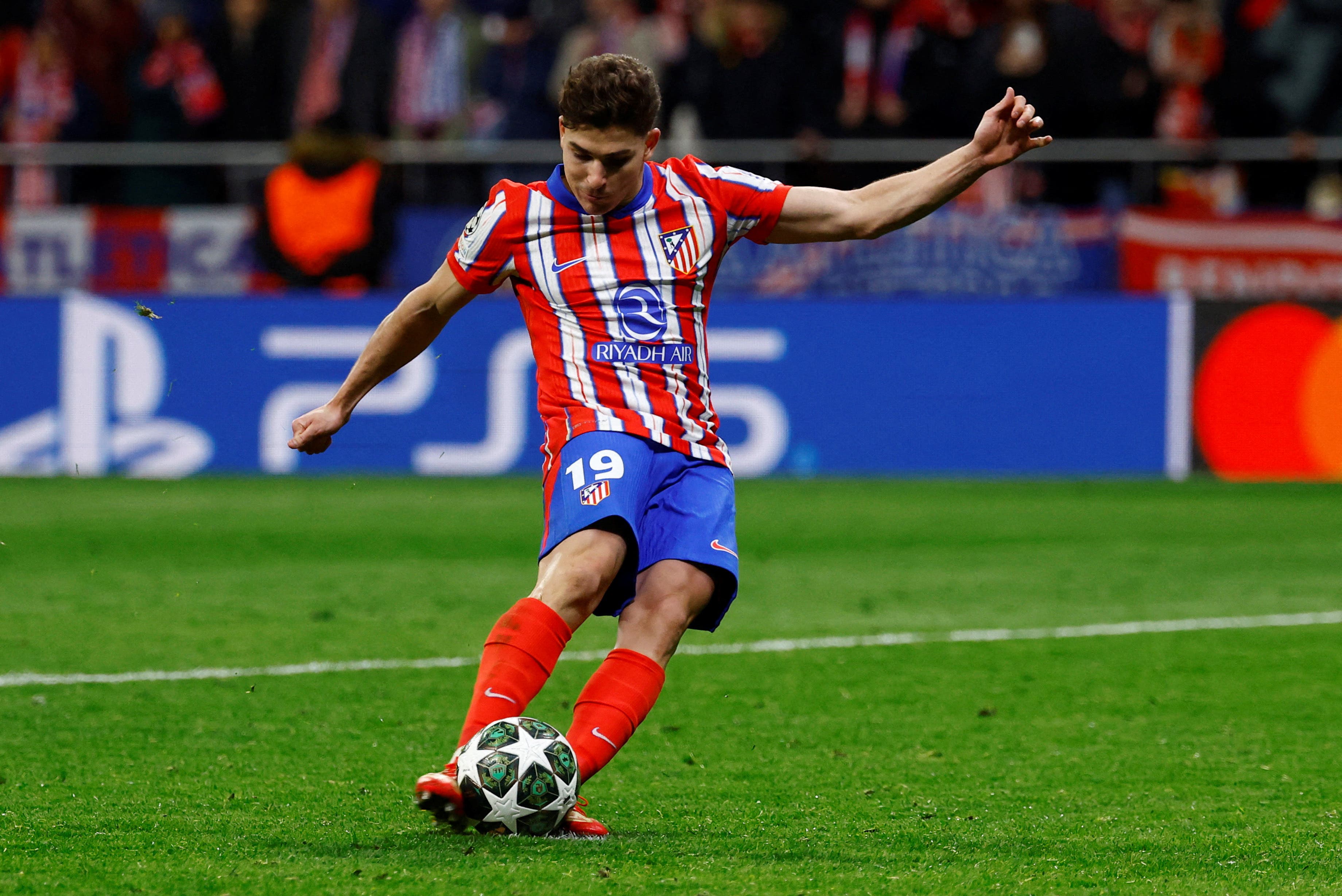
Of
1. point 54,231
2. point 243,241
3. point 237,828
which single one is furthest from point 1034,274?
point 237,828

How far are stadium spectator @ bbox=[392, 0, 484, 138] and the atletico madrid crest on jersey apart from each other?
10.8 metres

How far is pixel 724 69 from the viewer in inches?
573

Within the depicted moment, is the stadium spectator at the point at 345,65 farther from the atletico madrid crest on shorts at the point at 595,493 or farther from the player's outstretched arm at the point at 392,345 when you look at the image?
the atletico madrid crest on shorts at the point at 595,493

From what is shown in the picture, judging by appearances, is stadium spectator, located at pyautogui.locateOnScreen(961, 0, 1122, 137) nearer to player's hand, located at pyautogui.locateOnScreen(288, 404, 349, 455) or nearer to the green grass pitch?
the green grass pitch

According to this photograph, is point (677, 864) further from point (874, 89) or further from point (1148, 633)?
point (874, 89)

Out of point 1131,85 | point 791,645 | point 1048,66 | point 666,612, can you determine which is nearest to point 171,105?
point 1048,66

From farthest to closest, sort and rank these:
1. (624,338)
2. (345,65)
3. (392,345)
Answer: (345,65) < (392,345) < (624,338)

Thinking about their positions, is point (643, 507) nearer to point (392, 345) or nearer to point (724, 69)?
point (392, 345)

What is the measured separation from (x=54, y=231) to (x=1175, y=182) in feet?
27.1

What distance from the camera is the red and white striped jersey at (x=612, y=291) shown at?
14.4 ft

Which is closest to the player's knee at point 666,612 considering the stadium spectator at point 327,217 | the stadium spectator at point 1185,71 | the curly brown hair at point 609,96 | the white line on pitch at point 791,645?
the curly brown hair at point 609,96

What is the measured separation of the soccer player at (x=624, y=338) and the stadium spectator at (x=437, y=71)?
1068 cm

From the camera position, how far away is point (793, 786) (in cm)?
480

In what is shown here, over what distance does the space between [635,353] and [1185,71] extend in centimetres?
1112
